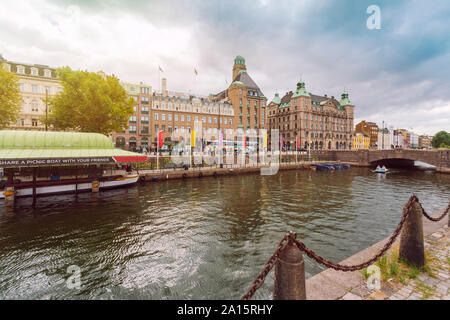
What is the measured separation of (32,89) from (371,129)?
17260cm

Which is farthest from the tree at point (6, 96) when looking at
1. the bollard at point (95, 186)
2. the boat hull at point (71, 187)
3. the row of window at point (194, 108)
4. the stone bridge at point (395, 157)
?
the stone bridge at point (395, 157)

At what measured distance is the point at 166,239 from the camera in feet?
37.0

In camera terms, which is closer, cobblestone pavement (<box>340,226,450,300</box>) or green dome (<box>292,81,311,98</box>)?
cobblestone pavement (<box>340,226,450,300</box>)

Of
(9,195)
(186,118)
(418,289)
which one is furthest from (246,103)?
(418,289)

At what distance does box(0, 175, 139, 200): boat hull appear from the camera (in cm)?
1984

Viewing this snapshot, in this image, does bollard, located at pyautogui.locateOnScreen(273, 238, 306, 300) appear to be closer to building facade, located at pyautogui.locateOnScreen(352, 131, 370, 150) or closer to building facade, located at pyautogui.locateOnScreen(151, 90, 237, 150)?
building facade, located at pyautogui.locateOnScreen(151, 90, 237, 150)

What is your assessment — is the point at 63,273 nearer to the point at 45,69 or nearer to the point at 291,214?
the point at 291,214

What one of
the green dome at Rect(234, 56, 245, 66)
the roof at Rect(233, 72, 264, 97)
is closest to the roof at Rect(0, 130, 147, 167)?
the roof at Rect(233, 72, 264, 97)

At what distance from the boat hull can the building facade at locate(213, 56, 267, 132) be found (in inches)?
2099

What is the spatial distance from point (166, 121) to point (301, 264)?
6484cm

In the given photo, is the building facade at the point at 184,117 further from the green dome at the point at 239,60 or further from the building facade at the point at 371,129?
the building facade at the point at 371,129

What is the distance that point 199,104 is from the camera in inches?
2687

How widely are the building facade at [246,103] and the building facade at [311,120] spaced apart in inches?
835
